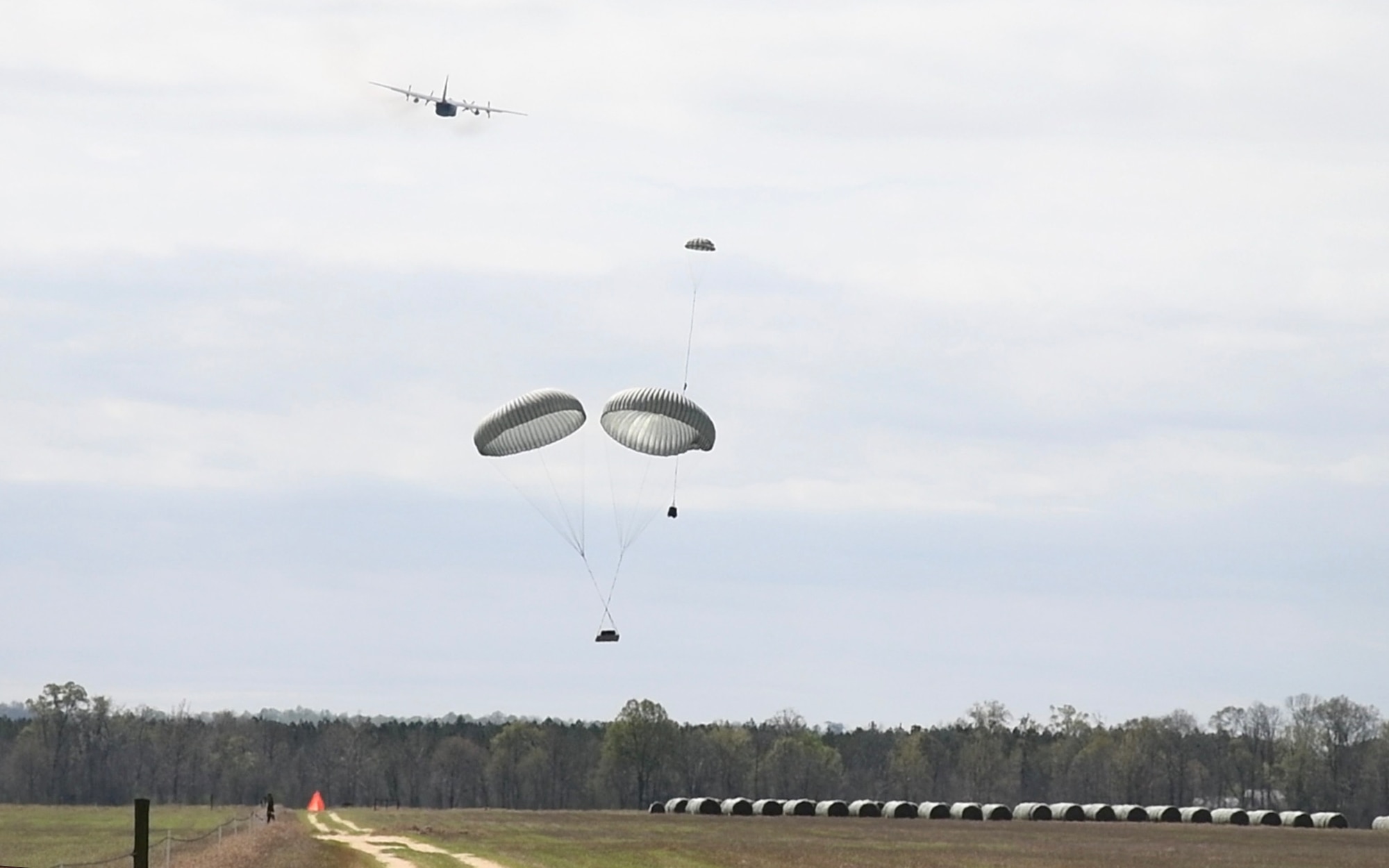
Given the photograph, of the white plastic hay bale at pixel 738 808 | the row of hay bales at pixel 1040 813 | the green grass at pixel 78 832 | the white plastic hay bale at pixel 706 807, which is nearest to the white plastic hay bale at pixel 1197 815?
the row of hay bales at pixel 1040 813

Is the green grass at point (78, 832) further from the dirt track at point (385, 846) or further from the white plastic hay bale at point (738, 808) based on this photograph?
the white plastic hay bale at point (738, 808)

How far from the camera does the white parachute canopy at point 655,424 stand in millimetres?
48219

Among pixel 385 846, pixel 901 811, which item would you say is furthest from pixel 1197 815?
pixel 385 846

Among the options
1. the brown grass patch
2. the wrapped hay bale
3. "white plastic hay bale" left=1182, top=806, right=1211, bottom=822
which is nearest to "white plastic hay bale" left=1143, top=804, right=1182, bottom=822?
"white plastic hay bale" left=1182, top=806, right=1211, bottom=822

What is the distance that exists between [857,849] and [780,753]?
113 m

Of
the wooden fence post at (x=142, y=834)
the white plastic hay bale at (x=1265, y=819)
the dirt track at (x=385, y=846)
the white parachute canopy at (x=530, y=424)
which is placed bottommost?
the white plastic hay bale at (x=1265, y=819)

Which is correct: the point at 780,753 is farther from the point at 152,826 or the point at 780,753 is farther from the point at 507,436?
the point at 507,436

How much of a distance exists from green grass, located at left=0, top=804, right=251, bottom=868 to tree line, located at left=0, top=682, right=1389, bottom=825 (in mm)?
49452

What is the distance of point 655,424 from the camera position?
167 ft

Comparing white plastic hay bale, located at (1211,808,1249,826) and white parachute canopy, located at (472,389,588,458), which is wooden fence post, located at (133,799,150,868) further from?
white plastic hay bale, located at (1211,808,1249,826)

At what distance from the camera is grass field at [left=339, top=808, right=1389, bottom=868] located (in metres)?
53.7

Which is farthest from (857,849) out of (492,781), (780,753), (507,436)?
(492,781)

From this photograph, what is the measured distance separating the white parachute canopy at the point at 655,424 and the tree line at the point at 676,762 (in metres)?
112

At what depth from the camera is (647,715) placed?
529 feet
